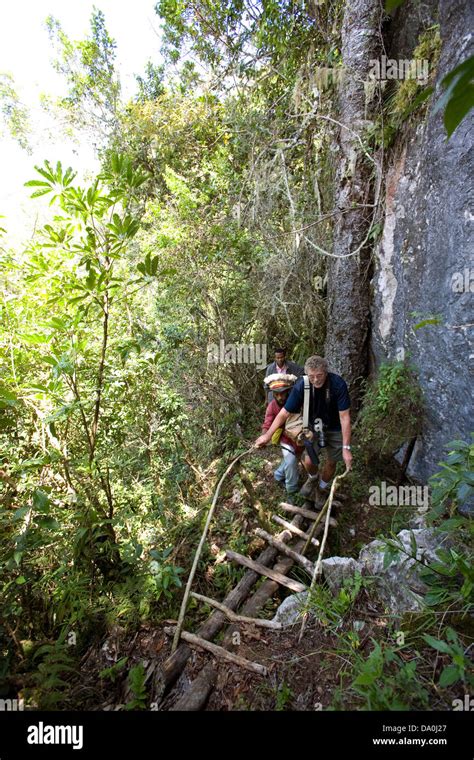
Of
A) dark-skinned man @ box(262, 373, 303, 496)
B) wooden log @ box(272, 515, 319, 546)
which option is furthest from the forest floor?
dark-skinned man @ box(262, 373, 303, 496)

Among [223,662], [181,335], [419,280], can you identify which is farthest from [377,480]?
[181,335]

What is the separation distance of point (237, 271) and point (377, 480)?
441 centimetres

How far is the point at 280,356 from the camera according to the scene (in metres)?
5.62

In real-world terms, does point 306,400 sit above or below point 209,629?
above

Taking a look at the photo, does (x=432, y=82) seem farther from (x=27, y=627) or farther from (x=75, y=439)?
(x=27, y=627)

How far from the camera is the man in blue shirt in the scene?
4.36m

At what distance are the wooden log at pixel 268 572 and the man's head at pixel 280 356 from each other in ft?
9.02

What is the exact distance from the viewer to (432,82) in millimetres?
4094

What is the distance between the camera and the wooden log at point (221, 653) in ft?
9.23
